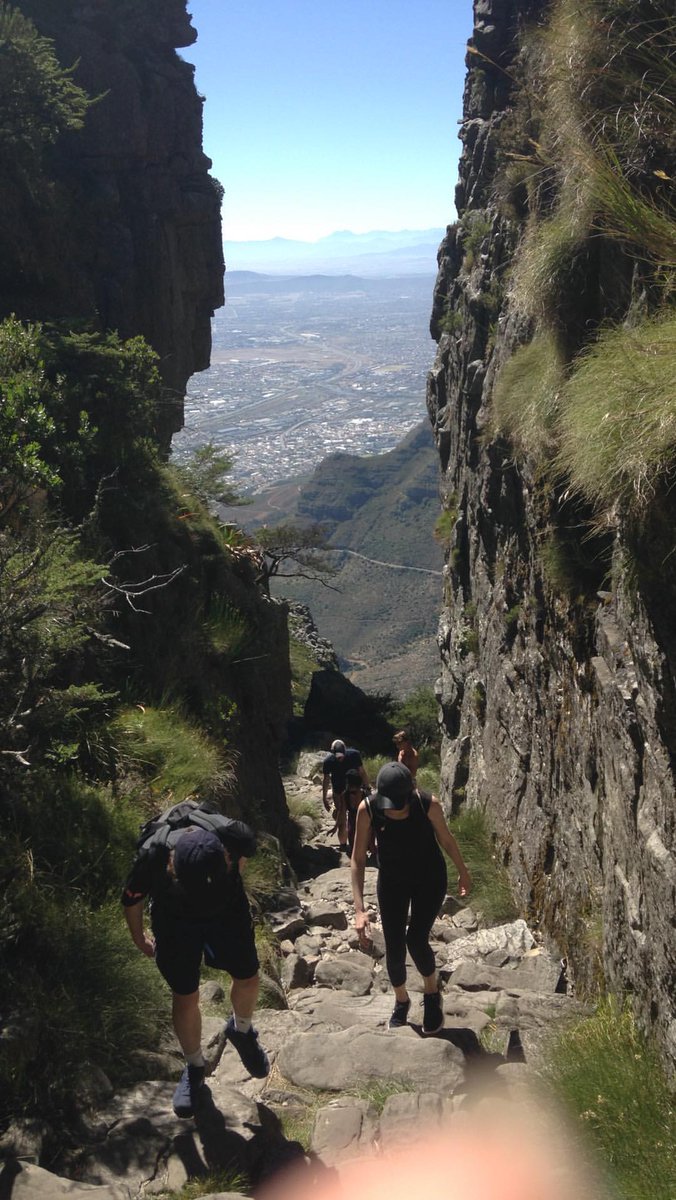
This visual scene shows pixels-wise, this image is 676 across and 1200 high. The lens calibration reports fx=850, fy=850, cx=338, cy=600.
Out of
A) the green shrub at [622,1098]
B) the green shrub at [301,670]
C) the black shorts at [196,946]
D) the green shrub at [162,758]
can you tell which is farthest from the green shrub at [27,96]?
the green shrub at [301,670]

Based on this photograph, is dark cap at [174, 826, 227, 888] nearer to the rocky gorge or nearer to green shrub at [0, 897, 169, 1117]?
the rocky gorge

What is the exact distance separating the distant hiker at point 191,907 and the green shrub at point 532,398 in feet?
13.9

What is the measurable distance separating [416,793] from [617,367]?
292 cm

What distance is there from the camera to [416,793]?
16.1ft

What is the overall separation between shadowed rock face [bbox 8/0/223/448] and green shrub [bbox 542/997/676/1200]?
15659 mm

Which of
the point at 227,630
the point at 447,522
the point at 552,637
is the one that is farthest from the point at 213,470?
the point at 552,637

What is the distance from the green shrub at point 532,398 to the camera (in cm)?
701

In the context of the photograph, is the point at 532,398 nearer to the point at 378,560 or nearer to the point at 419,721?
the point at 419,721

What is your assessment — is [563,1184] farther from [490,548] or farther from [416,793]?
[490,548]

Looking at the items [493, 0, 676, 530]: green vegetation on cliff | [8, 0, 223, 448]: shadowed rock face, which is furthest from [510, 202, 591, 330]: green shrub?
[8, 0, 223, 448]: shadowed rock face

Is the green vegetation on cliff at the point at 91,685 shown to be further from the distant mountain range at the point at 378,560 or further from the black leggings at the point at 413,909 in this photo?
the distant mountain range at the point at 378,560

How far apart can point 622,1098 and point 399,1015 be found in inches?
63.8

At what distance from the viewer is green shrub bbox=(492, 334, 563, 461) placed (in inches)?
276

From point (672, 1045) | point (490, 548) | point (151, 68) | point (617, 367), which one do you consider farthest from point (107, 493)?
point (151, 68)
